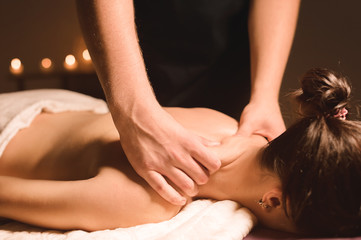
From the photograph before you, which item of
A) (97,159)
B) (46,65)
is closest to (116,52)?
(97,159)

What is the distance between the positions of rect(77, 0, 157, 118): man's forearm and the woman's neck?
0.25 meters

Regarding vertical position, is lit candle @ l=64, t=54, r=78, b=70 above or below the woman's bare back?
below

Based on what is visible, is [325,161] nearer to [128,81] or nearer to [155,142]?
[155,142]

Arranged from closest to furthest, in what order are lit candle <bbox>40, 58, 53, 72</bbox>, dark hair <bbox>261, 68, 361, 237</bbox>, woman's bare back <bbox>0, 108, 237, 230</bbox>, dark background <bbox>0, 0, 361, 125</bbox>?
dark hair <bbox>261, 68, 361, 237</bbox> → woman's bare back <bbox>0, 108, 237, 230</bbox> → dark background <bbox>0, 0, 361, 125</bbox> → lit candle <bbox>40, 58, 53, 72</bbox>

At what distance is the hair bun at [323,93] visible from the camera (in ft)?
3.08

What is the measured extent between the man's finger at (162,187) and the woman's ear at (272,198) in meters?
0.21

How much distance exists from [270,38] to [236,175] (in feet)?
1.90

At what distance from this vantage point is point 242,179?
101 cm

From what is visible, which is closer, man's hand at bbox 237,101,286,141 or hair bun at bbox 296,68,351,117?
hair bun at bbox 296,68,351,117

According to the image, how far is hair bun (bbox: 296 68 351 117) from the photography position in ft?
3.08

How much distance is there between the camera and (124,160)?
1.00m

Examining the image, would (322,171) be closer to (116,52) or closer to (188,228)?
(188,228)

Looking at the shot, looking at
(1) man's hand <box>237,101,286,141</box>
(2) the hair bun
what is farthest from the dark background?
(2) the hair bun

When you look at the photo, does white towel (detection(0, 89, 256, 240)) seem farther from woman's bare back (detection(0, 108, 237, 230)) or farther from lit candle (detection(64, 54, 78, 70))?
lit candle (detection(64, 54, 78, 70))
